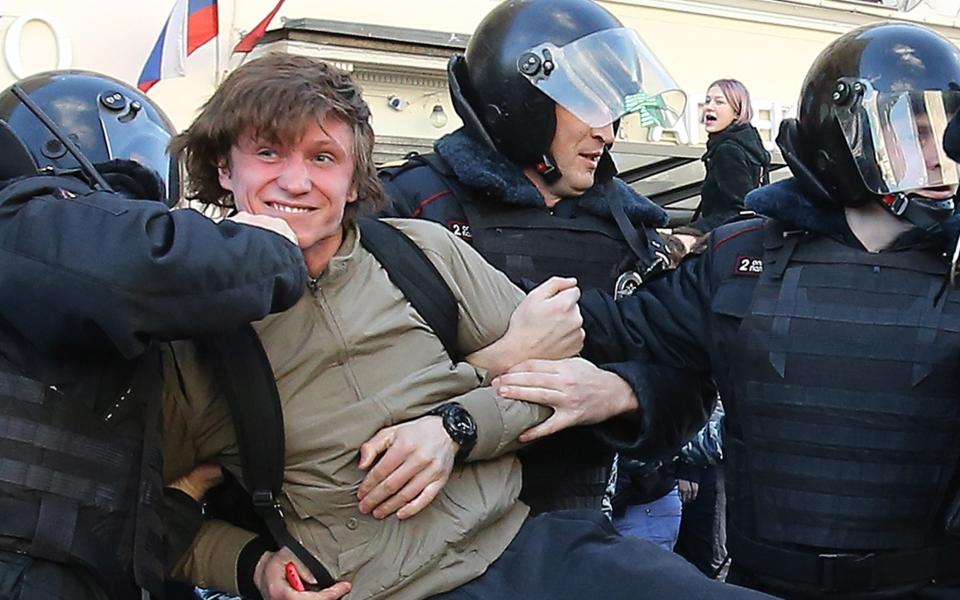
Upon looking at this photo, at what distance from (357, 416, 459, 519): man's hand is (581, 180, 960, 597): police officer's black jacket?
674 mm

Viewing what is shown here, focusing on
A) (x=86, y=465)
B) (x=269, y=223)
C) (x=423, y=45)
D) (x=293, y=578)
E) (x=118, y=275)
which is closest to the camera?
(x=118, y=275)

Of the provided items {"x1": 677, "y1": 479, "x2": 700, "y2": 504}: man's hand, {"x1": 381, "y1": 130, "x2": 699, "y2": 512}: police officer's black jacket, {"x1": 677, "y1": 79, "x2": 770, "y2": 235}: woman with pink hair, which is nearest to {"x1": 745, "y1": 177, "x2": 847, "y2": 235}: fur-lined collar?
{"x1": 381, "y1": 130, "x2": 699, "y2": 512}: police officer's black jacket

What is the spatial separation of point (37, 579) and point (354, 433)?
56 cm

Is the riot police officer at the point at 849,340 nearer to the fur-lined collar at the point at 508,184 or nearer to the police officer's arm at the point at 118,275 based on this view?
the fur-lined collar at the point at 508,184

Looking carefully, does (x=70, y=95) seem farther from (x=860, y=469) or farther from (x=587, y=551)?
(x=860, y=469)

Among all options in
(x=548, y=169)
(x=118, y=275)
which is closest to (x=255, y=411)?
(x=118, y=275)

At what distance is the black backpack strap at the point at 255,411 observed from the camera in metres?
1.99

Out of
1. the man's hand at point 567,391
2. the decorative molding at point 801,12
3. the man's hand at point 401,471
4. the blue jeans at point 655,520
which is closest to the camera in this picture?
the man's hand at point 401,471

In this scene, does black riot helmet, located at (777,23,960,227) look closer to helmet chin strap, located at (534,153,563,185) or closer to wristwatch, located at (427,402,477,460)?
helmet chin strap, located at (534,153,563,185)

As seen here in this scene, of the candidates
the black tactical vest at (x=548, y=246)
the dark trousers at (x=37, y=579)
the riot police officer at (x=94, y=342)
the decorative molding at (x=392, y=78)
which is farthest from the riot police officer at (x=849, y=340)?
the decorative molding at (x=392, y=78)

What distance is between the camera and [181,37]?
25.7ft

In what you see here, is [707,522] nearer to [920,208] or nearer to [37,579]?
[920,208]

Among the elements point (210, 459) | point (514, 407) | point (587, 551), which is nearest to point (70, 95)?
point (210, 459)

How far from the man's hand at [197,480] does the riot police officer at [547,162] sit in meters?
1.02
